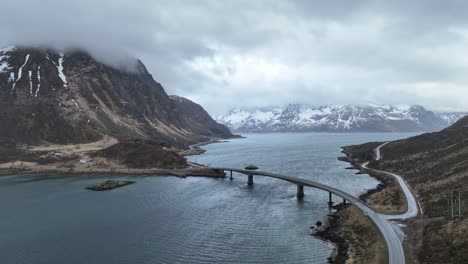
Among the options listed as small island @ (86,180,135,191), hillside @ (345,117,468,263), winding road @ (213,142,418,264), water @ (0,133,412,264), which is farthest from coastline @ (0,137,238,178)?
winding road @ (213,142,418,264)

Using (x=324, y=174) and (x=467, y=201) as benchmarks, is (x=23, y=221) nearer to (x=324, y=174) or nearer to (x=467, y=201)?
(x=467, y=201)

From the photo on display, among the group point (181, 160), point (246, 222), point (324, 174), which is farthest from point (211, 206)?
point (181, 160)

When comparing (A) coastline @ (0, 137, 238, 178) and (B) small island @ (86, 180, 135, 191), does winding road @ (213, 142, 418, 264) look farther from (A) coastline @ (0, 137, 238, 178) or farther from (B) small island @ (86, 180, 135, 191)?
(A) coastline @ (0, 137, 238, 178)

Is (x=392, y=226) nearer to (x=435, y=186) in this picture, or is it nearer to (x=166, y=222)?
(x=435, y=186)

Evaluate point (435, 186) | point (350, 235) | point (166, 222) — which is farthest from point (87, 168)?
point (435, 186)

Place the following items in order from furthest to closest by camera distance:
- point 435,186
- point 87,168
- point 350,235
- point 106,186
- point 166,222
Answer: point 87,168 → point 106,186 → point 435,186 → point 166,222 → point 350,235

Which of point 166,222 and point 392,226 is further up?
point 392,226

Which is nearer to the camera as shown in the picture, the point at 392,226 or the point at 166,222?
the point at 392,226

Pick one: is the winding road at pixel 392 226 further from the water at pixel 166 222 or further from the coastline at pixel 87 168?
the coastline at pixel 87 168
